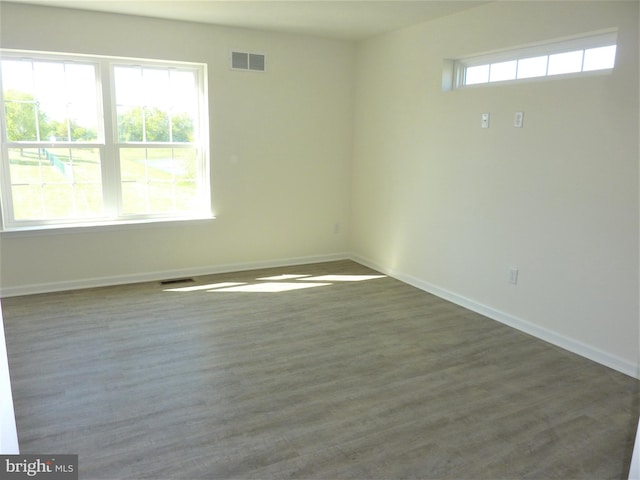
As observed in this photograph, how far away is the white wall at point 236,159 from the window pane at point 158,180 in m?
0.23

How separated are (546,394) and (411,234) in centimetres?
227

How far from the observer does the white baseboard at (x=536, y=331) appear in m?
3.08

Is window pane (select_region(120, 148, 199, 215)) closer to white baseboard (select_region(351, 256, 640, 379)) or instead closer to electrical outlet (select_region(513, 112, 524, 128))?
white baseboard (select_region(351, 256, 640, 379))

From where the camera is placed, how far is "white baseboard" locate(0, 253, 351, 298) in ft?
14.1

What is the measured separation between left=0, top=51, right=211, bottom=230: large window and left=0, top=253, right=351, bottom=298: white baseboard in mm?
544

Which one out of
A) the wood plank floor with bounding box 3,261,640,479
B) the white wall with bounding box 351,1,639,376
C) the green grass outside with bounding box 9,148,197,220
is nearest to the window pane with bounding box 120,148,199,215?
the green grass outside with bounding box 9,148,197,220

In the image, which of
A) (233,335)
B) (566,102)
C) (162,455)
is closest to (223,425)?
(162,455)

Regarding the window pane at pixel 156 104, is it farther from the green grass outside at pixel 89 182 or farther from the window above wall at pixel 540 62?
the window above wall at pixel 540 62

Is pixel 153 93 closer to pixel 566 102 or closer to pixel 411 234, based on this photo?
pixel 411 234

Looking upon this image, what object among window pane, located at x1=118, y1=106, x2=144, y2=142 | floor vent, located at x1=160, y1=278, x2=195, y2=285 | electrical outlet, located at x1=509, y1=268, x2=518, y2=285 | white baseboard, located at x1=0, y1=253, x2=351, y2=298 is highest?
window pane, located at x1=118, y1=106, x2=144, y2=142

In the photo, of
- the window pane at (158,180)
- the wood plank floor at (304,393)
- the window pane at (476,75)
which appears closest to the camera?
the wood plank floor at (304,393)

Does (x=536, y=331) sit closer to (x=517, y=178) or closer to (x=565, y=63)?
(x=517, y=178)

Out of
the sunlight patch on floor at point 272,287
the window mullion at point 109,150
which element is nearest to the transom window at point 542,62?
the sunlight patch on floor at point 272,287

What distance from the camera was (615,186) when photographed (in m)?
3.01
